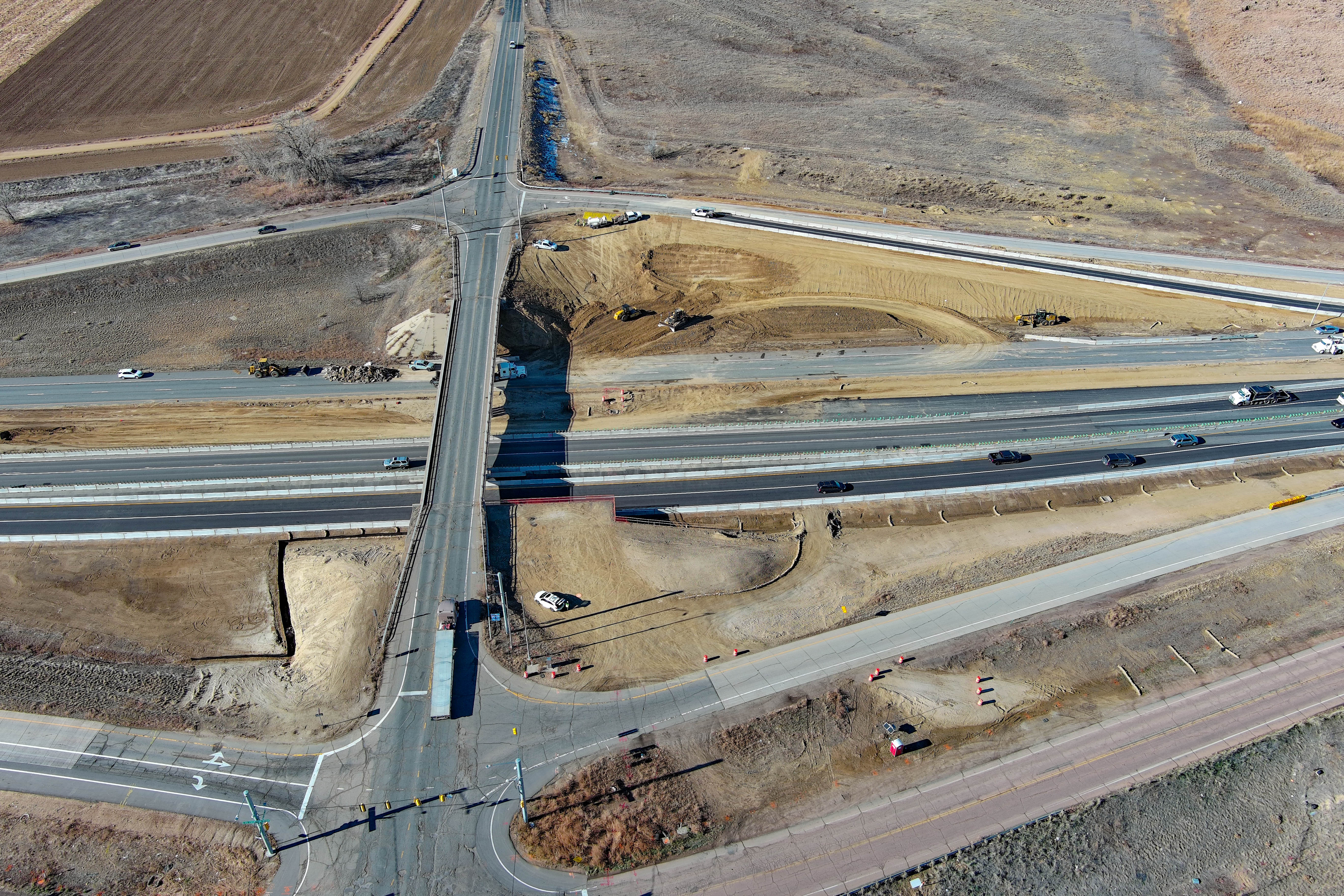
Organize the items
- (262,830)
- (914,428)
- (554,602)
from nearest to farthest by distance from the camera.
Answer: (262,830) < (554,602) < (914,428)

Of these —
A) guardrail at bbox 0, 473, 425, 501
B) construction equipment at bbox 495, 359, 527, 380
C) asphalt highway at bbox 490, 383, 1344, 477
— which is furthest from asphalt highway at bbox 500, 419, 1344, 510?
construction equipment at bbox 495, 359, 527, 380

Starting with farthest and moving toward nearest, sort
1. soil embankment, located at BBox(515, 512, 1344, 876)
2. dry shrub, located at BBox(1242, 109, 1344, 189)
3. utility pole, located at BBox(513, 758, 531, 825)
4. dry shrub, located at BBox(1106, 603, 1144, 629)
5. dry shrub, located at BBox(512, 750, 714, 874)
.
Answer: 1. dry shrub, located at BBox(1242, 109, 1344, 189)
2. dry shrub, located at BBox(1106, 603, 1144, 629)
3. soil embankment, located at BBox(515, 512, 1344, 876)
4. utility pole, located at BBox(513, 758, 531, 825)
5. dry shrub, located at BBox(512, 750, 714, 874)

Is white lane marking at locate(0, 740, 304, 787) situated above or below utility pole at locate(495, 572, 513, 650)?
below

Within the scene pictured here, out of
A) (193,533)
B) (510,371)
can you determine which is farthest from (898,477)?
(193,533)

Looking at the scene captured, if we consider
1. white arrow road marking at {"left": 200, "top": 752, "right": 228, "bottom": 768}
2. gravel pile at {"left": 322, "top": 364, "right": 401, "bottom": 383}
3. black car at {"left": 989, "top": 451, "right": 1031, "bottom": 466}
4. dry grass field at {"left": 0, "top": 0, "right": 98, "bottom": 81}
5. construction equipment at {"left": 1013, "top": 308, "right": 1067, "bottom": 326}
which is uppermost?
dry grass field at {"left": 0, "top": 0, "right": 98, "bottom": 81}

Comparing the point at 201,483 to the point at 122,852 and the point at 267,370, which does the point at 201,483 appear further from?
the point at 122,852

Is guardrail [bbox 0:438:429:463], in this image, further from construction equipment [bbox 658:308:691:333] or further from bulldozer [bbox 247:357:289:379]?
construction equipment [bbox 658:308:691:333]
